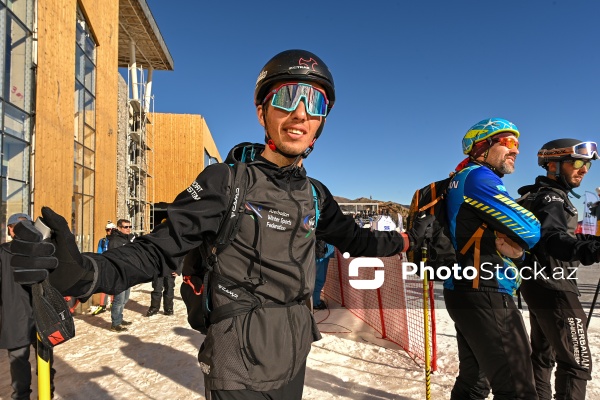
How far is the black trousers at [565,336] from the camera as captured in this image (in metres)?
3.26

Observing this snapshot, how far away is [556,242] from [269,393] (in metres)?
2.83

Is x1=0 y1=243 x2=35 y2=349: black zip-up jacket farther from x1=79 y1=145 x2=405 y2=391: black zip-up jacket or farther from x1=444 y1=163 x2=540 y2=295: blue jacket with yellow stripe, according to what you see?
x1=444 y1=163 x2=540 y2=295: blue jacket with yellow stripe

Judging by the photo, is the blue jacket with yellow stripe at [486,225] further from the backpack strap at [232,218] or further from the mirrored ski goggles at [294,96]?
the backpack strap at [232,218]

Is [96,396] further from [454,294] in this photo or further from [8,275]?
[454,294]

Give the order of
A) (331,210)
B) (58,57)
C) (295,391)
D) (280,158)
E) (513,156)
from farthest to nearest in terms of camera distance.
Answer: (58,57), (513,156), (331,210), (280,158), (295,391)

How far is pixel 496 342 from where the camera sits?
102 inches

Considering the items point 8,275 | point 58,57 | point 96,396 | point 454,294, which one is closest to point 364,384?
point 454,294

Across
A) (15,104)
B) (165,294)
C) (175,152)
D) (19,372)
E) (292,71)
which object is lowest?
(165,294)

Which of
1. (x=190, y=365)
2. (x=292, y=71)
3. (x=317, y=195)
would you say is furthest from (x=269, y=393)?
(x=190, y=365)

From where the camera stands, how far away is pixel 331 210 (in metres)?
2.41

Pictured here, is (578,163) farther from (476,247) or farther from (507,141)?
(476,247)

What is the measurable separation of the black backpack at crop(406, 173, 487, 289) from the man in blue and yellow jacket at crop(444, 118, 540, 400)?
0.06 ft

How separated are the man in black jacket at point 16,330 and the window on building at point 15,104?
3.09 meters

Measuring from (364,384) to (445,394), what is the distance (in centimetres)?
102
